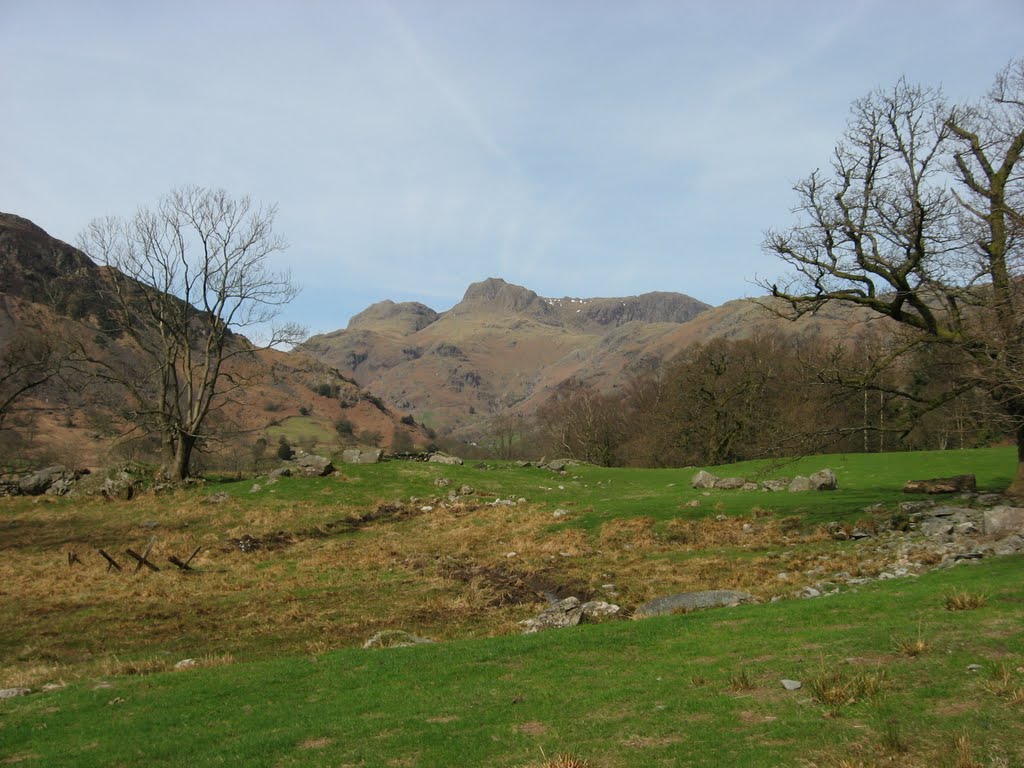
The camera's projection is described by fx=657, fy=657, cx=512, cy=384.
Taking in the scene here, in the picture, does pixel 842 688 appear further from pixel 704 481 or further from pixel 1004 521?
pixel 704 481

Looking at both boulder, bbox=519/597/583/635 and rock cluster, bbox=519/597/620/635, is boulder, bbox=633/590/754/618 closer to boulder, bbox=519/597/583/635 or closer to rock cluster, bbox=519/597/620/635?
rock cluster, bbox=519/597/620/635

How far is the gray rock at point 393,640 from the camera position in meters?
12.8

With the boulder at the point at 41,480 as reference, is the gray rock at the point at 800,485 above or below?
above

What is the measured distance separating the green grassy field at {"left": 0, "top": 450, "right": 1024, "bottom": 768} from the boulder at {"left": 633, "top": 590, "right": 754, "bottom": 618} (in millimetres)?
1089

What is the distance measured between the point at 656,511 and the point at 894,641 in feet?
58.6

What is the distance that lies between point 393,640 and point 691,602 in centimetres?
620

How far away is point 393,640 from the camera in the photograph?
42.9ft

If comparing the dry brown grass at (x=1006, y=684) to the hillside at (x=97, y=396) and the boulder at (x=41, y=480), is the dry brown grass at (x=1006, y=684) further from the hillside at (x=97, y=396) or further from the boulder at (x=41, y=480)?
the boulder at (x=41, y=480)

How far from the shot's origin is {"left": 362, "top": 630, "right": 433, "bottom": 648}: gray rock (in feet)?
42.0

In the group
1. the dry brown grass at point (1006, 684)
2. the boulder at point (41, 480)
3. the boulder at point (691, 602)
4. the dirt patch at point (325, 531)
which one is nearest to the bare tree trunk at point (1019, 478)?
the boulder at point (691, 602)

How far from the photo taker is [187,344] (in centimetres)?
3903

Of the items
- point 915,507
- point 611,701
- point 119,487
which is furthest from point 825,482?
point 119,487

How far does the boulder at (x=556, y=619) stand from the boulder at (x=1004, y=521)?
10.4 m

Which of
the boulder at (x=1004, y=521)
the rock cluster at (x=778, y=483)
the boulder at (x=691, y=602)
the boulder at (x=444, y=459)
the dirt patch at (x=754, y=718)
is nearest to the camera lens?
the dirt patch at (x=754, y=718)
